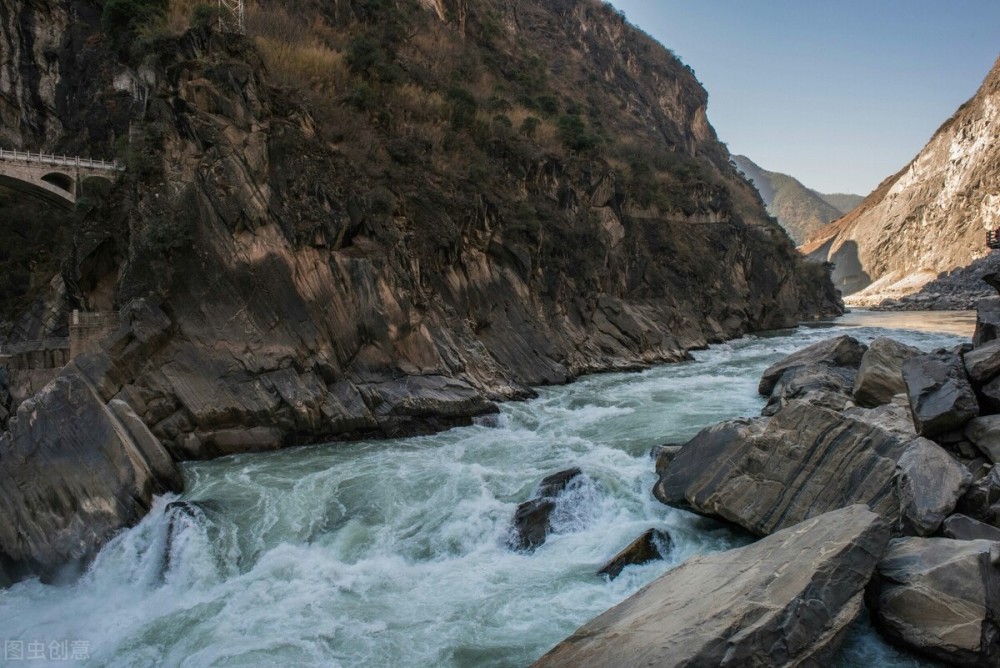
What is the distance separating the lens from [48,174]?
79.7ft

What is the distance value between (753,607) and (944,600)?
6.71ft

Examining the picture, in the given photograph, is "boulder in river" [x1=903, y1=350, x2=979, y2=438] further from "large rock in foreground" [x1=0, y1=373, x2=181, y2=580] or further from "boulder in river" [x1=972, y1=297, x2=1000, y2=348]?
"large rock in foreground" [x1=0, y1=373, x2=181, y2=580]

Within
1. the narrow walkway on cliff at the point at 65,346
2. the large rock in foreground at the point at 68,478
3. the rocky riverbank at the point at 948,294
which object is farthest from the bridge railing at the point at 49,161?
the rocky riverbank at the point at 948,294

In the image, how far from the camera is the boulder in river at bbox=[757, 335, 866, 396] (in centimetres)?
1883

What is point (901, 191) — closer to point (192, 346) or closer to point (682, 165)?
point (682, 165)

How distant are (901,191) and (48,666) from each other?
11148cm

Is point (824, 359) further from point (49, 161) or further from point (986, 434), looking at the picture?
point (49, 161)

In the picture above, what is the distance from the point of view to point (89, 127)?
93.8ft

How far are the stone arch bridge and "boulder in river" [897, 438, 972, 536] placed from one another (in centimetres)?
2728

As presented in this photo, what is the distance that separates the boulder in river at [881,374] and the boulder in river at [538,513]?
25.8ft

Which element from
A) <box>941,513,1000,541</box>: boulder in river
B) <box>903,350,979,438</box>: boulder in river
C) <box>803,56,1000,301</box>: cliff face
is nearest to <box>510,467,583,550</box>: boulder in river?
<box>941,513,1000,541</box>: boulder in river

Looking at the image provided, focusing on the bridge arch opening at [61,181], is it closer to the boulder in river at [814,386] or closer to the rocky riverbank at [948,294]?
the boulder in river at [814,386]

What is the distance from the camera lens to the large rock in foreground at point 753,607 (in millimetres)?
5184

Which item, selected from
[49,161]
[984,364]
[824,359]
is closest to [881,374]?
[984,364]
